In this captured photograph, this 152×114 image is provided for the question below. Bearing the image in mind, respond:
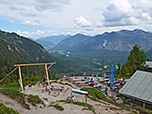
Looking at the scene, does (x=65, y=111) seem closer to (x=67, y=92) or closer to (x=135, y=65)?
(x=67, y=92)

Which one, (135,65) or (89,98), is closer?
(89,98)

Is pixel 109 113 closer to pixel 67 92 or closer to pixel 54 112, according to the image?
pixel 54 112

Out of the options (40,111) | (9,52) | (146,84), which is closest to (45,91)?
(40,111)

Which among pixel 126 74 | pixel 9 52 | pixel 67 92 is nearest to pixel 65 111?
pixel 67 92

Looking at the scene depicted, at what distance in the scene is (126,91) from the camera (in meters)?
16.7

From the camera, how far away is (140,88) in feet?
54.1

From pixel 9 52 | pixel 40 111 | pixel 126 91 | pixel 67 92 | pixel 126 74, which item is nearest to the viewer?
pixel 40 111

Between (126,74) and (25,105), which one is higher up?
(25,105)

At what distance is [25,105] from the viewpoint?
1230cm

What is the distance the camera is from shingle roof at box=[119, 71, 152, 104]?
15.2 metres

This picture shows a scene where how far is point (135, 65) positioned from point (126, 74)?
445 cm

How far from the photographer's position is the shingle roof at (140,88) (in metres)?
15.2

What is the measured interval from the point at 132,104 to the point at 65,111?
1051 centimetres

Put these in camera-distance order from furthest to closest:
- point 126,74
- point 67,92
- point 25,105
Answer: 1. point 126,74
2. point 67,92
3. point 25,105
